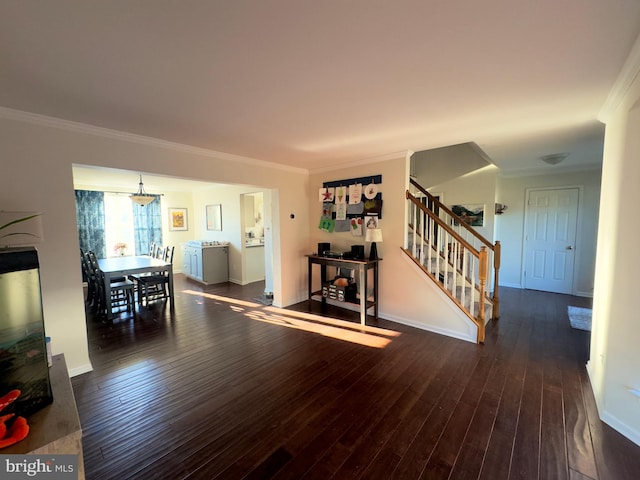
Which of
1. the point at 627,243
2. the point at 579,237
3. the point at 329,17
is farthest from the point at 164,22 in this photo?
the point at 579,237

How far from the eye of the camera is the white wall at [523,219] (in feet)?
16.2

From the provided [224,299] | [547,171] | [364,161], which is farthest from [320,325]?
[547,171]

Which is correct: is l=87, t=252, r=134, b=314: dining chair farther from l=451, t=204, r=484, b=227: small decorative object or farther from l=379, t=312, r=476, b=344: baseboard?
l=451, t=204, r=484, b=227: small decorative object

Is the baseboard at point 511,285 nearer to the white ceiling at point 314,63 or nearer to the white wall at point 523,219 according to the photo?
the white wall at point 523,219

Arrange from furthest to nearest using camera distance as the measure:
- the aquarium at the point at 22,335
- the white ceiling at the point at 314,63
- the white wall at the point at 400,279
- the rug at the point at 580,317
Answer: the rug at the point at 580,317, the white wall at the point at 400,279, the white ceiling at the point at 314,63, the aquarium at the point at 22,335

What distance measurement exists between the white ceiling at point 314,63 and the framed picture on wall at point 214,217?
4.16m

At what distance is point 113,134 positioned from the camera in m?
2.76

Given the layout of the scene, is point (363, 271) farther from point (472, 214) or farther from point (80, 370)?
point (80, 370)

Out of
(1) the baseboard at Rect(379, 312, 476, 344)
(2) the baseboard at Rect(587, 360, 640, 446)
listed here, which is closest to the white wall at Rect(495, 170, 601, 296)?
(1) the baseboard at Rect(379, 312, 476, 344)

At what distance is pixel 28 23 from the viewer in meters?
1.27

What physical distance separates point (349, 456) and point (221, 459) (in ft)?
2.60

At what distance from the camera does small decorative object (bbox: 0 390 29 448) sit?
97 cm

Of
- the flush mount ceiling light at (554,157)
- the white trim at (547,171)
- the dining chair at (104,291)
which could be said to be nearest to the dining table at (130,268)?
the dining chair at (104,291)

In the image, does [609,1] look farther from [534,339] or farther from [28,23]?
[534,339]
